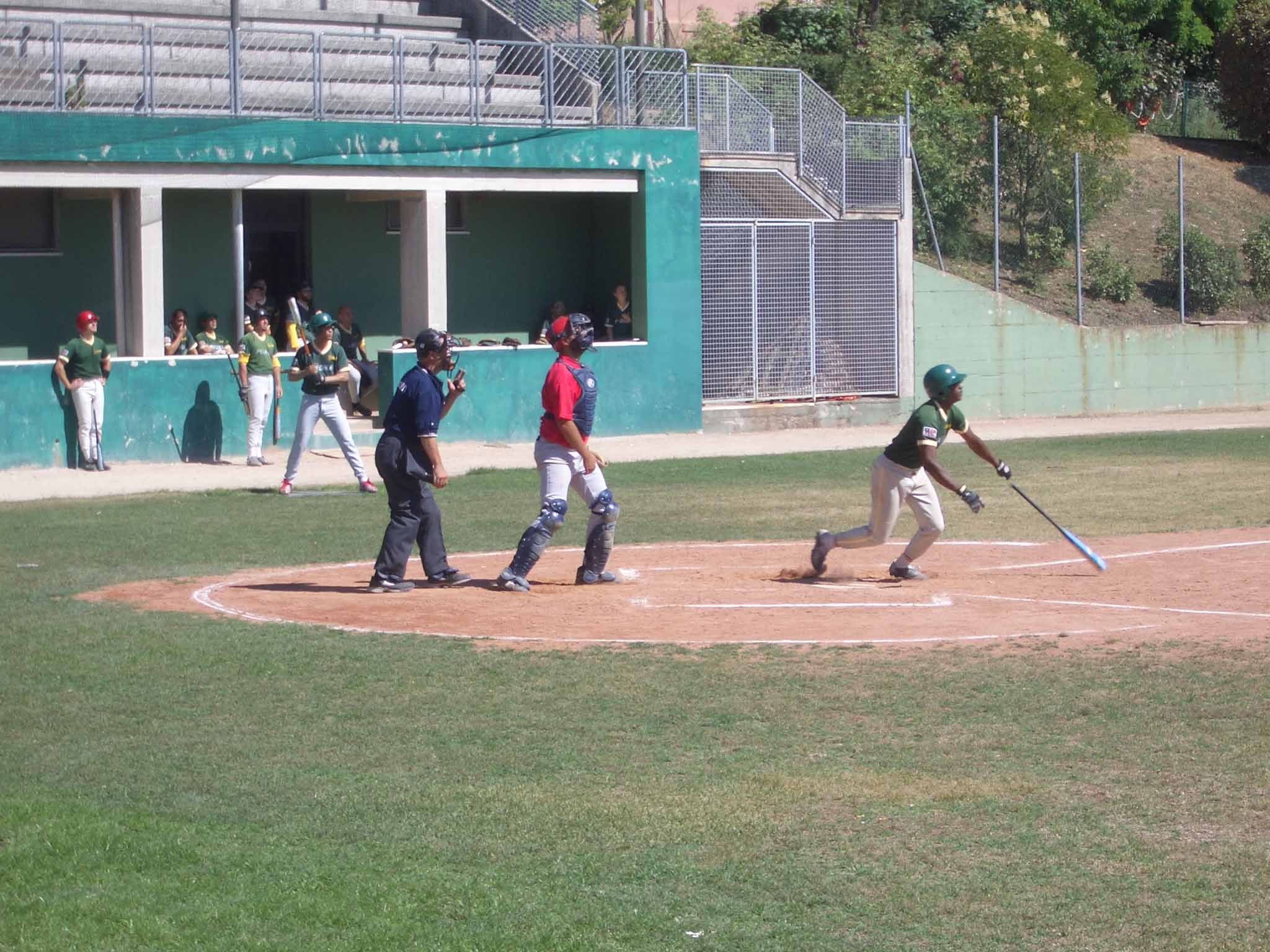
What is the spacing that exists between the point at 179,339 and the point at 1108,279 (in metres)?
18.1

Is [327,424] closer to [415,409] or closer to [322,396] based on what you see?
[322,396]

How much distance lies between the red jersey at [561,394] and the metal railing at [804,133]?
15529 mm

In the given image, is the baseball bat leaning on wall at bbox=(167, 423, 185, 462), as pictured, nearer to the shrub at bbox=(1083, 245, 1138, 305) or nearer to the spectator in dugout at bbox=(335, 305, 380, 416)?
the spectator in dugout at bbox=(335, 305, 380, 416)

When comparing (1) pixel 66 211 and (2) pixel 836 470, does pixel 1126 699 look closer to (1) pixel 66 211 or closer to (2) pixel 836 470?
(2) pixel 836 470

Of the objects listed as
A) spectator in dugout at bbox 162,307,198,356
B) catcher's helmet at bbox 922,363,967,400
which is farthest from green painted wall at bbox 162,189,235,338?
catcher's helmet at bbox 922,363,967,400

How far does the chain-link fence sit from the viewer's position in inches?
1081


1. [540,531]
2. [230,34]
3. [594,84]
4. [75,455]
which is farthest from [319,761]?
[594,84]

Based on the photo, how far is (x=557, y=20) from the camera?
28641 millimetres

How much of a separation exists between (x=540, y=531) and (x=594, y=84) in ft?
50.6

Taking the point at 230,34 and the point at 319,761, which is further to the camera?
the point at 230,34

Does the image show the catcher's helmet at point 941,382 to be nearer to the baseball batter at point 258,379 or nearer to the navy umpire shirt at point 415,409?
the navy umpire shirt at point 415,409

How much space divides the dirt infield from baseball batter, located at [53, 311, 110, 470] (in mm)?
8825

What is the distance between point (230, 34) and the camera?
23.7 metres

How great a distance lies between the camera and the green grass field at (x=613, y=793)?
573 centimetres
